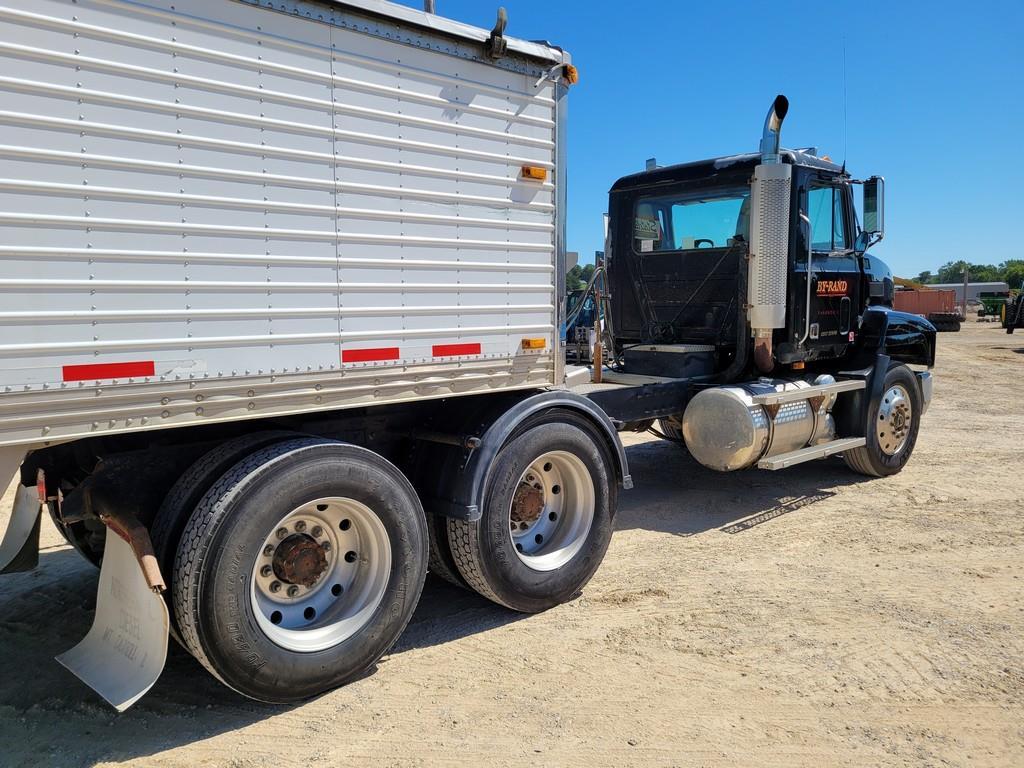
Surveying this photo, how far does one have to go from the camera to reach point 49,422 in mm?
2875

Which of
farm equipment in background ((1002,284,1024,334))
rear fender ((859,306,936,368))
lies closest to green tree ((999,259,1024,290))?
farm equipment in background ((1002,284,1024,334))

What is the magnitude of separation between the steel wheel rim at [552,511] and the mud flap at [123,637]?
6.63 ft

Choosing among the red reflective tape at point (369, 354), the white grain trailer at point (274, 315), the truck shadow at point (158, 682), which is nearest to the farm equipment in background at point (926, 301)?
the truck shadow at point (158, 682)

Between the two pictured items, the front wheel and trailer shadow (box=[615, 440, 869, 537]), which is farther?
the front wheel

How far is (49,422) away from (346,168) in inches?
65.5

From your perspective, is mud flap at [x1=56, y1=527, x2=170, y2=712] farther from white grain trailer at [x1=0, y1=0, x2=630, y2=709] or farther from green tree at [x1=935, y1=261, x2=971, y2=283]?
green tree at [x1=935, y1=261, x2=971, y2=283]

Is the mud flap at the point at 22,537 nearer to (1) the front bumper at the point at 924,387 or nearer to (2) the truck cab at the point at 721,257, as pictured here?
(2) the truck cab at the point at 721,257

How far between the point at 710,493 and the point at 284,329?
5087mm

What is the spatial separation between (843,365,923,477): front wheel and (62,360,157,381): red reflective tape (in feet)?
21.9

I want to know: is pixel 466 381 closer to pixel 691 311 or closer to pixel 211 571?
pixel 211 571

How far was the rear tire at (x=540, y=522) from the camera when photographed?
425 centimetres

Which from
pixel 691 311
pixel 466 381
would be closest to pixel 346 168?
pixel 466 381

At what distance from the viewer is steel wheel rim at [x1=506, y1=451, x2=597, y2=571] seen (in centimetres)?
463

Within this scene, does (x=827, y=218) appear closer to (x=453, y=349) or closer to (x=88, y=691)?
(x=453, y=349)
